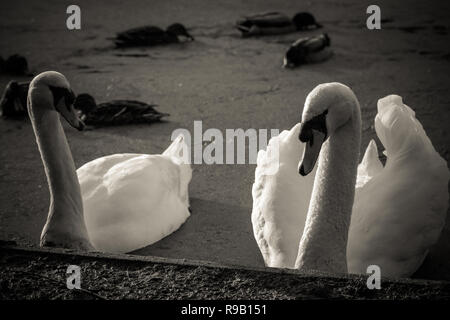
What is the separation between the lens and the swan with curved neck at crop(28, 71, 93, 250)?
368 cm

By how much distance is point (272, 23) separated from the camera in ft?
30.5

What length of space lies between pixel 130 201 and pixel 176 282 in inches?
63.6

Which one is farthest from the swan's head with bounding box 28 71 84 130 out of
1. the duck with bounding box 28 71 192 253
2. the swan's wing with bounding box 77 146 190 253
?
the swan's wing with bounding box 77 146 190 253

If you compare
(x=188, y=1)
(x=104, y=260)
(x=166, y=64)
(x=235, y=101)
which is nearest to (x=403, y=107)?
(x=104, y=260)

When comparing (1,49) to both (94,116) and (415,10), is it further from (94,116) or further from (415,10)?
(415,10)

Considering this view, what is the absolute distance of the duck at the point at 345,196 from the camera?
329 centimetres

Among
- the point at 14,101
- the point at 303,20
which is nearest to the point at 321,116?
the point at 14,101

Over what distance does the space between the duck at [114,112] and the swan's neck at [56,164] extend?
2602 mm

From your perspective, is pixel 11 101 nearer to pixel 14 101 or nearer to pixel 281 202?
pixel 14 101

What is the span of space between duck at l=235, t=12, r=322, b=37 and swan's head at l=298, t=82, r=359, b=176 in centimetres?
613

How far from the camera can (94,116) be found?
252 inches

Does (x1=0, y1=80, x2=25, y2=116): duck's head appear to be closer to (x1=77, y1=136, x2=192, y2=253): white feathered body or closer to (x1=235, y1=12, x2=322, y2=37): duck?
(x1=77, y1=136, x2=192, y2=253): white feathered body

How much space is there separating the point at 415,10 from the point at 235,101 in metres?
4.32

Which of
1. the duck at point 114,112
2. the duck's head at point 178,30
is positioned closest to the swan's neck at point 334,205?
the duck at point 114,112
